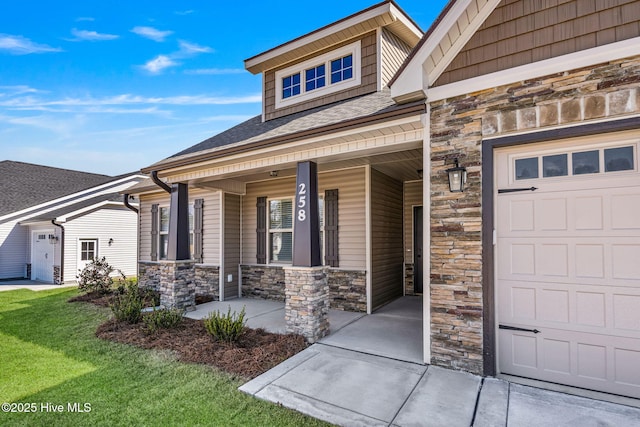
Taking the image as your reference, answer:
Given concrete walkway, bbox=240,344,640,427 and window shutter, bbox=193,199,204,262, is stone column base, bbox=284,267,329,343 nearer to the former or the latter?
concrete walkway, bbox=240,344,640,427

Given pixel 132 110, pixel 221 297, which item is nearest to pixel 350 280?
pixel 221 297

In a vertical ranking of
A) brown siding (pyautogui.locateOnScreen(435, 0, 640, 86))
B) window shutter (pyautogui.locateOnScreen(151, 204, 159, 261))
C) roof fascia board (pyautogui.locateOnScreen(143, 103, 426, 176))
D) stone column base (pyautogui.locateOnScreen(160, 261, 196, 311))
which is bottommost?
stone column base (pyautogui.locateOnScreen(160, 261, 196, 311))

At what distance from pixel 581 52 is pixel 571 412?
11.5 ft

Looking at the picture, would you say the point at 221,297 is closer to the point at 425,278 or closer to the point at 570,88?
the point at 425,278

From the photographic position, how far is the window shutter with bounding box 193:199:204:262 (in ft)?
28.2

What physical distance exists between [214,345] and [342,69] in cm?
633

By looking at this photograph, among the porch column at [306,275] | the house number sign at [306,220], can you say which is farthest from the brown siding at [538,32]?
the porch column at [306,275]

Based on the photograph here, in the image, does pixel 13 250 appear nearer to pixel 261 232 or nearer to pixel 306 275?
pixel 261 232

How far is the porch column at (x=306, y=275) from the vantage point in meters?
4.82

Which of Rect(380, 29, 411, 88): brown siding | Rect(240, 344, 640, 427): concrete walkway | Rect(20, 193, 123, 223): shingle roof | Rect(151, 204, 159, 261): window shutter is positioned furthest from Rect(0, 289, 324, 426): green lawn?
Rect(20, 193, 123, 223): shingle roof

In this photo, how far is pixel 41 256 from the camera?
45.6ft

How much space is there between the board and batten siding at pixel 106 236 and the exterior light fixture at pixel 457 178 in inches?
536

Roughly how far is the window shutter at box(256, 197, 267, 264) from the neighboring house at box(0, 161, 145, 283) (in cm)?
970

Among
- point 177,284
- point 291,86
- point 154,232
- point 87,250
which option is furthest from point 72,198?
point 291,86
